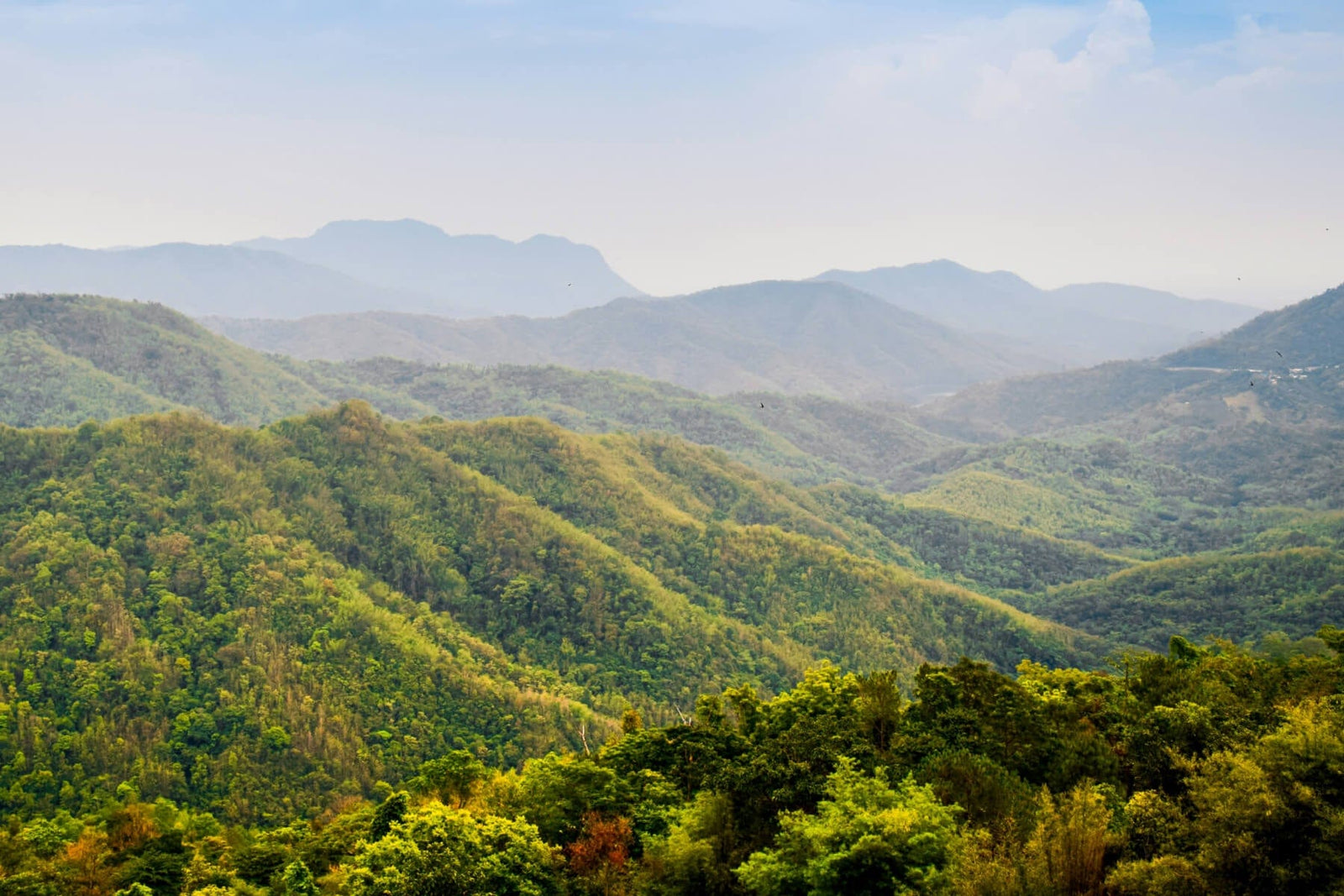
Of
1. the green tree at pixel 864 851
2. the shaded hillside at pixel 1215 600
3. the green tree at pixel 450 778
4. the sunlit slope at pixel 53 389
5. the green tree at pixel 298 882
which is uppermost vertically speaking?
the sunlit slope at pixel 53 389

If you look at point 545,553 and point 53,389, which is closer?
point 545,553

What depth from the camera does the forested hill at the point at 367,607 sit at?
2249 inches

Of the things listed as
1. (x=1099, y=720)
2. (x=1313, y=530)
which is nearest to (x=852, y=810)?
(x=1099, y=720)

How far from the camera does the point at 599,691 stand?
75875 millimetres

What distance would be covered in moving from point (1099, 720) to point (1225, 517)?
582 ft

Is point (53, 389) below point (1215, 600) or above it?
above

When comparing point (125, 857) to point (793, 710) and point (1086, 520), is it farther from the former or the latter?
point (1086, 520)

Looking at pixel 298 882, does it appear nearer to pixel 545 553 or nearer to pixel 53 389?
pixel 545 553

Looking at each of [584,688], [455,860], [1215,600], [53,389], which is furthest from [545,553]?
[53,389]

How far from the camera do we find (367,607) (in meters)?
72.2

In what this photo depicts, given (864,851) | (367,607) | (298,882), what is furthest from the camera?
(367,607)

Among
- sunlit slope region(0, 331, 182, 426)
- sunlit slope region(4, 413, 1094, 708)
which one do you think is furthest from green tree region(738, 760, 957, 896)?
sunlit slope region(0, 331, 182, 426)

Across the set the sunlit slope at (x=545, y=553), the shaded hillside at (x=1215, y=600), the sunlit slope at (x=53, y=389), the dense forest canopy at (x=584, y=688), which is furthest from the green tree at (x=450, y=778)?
the sunlit slope at (x=53, y=389)

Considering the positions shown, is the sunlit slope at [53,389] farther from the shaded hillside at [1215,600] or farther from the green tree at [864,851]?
the green tree at [864,851]
